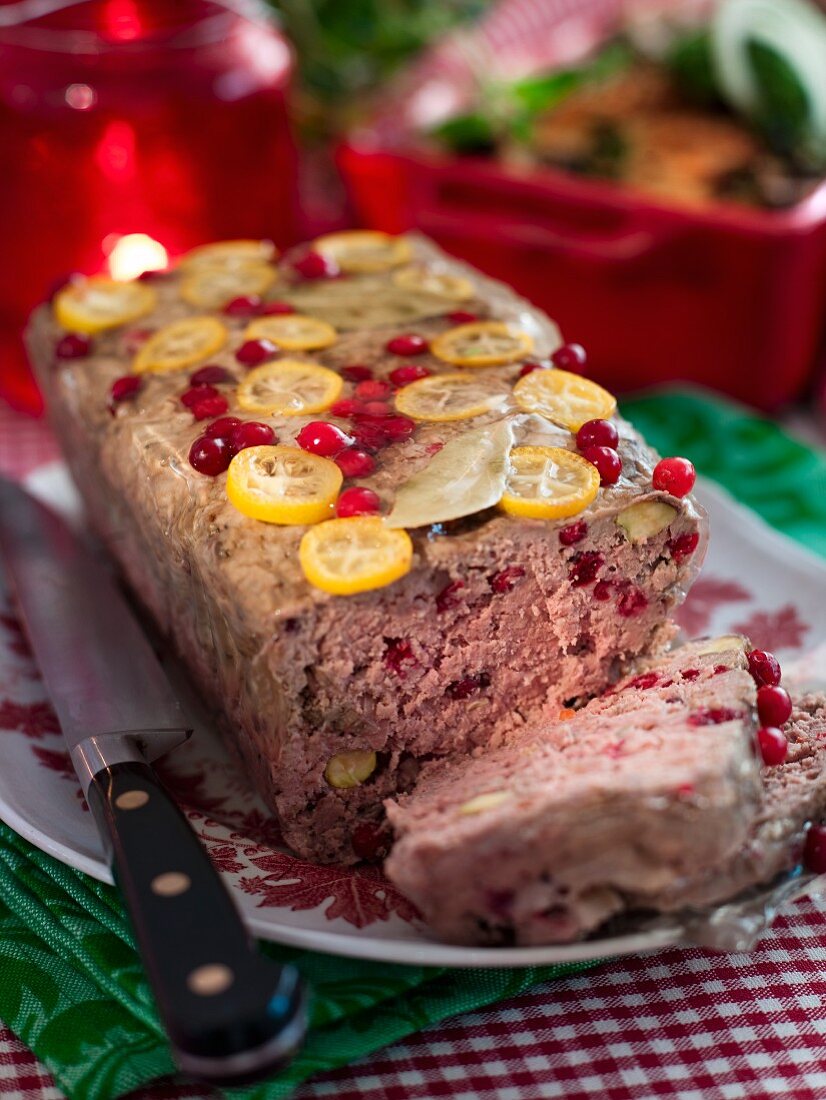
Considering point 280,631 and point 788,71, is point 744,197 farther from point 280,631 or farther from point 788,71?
point 280,631

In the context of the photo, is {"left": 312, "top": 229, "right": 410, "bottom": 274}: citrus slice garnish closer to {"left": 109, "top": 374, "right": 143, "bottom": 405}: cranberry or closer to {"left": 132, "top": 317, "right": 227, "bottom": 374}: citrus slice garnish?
{"left": 132, "top": 317, "right": 227, "bottom": 374}: citrus slice garnish

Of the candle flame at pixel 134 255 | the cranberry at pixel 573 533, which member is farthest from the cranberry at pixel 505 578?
the candle flame at pixel 134 255

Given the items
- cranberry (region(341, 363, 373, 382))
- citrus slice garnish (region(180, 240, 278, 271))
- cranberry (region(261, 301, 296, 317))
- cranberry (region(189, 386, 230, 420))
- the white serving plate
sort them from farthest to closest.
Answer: citrus slice garnish (region(180, 240, 278, 271))
cranberry (region(261, 301, 296, 317))
cranberry (region(341, 363, 373, 382))
cranberry (region(189, 386, 230, 420))
the white serving plate

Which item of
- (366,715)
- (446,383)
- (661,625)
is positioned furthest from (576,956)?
(446,383)

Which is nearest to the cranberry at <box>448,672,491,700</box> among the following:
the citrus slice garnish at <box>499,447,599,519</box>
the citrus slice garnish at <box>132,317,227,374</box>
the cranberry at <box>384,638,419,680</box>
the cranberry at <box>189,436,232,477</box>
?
the cranberry at <box>384,638,419,680</box>

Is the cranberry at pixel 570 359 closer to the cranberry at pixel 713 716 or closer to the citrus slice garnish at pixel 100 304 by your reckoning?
the cranberry at pixel 713 716

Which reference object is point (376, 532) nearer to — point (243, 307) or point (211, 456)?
point (211, 456)
